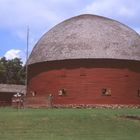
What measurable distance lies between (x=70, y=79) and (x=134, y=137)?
82.7ft

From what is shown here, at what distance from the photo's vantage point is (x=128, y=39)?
5222cm

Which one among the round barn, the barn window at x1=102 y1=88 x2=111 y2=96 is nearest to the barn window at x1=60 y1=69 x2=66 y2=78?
the round barn

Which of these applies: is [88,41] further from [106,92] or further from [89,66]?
[106,92]

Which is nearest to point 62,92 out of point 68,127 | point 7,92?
point 7,92

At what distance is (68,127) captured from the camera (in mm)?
28438

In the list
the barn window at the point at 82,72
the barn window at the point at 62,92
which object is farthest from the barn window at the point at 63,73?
the barn window at the point at 82,72

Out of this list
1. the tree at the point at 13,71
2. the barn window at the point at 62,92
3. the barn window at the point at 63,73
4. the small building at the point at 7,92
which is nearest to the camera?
the barn window at the point at 63,73

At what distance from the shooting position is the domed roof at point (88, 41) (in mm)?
50250

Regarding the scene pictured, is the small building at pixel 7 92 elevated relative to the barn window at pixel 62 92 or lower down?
elevated

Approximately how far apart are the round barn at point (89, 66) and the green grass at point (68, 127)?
54.5 feet

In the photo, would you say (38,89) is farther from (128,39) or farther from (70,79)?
(128,39)

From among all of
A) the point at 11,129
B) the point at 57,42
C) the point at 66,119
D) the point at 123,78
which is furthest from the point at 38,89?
the point at 11,129

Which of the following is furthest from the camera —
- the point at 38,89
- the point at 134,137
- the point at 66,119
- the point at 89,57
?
the point at 38,89

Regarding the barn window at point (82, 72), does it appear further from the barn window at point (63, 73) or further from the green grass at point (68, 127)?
the green grass at point (68, 127)
